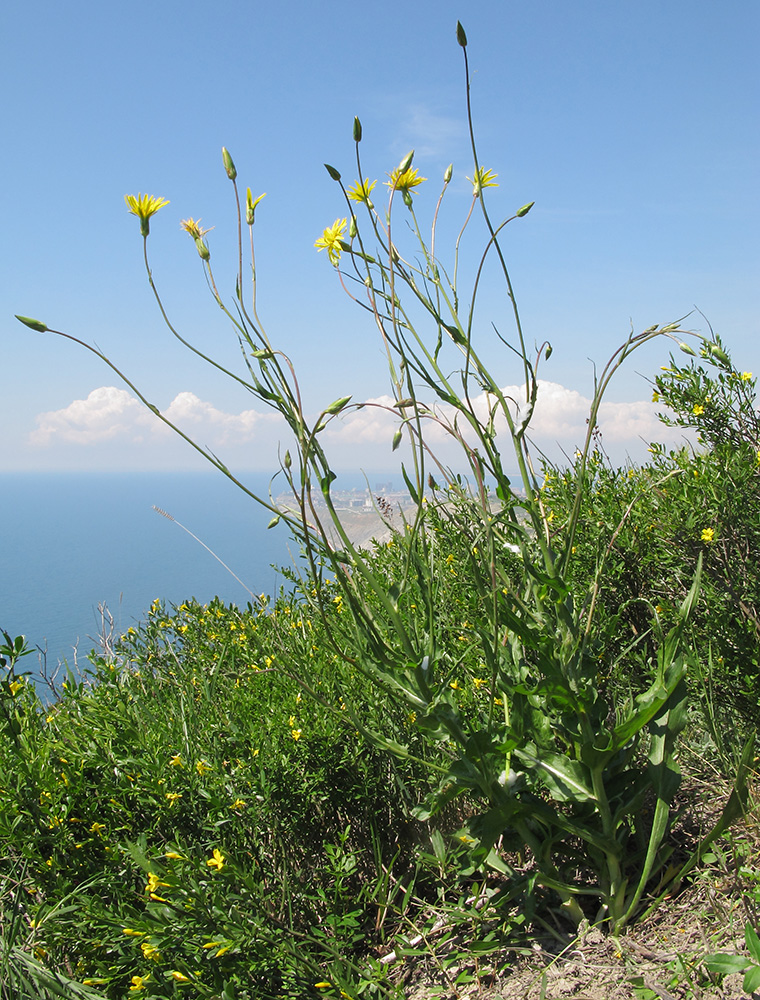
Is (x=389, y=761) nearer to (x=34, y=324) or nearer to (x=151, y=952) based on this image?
(x=151, y=952)

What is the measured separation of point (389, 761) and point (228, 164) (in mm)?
1798

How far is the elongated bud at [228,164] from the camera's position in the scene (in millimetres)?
1533

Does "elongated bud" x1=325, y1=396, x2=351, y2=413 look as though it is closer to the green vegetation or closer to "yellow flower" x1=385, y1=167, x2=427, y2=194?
the green vegetation

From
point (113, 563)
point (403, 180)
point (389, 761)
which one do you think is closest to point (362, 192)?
point (403, 180)

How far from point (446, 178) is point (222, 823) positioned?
6.29 feet

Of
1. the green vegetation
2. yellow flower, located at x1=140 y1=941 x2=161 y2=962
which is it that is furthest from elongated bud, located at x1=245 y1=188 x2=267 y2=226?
yellow flower, located at x1=140 y1=941 x2=161 y2=962

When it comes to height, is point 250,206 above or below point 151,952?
above

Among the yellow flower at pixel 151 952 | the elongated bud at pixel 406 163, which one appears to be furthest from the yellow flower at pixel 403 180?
the yellow flower at pixel 151 952

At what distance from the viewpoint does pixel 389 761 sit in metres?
2.00

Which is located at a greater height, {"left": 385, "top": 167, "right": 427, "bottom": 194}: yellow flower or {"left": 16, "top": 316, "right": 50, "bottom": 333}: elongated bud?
{"left": 385, "top": 167, "right": 427, "bottom": 194}: yellow flower

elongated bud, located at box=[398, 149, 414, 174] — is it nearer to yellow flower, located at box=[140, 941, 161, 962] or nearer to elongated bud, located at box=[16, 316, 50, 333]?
elongated bud, located at box=[16, 316, 50, 333]

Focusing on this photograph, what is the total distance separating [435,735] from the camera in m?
1.48

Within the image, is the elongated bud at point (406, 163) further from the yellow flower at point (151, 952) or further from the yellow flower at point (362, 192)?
the yellow flower at point (151, 952)

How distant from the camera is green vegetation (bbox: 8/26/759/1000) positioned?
1.50 m
